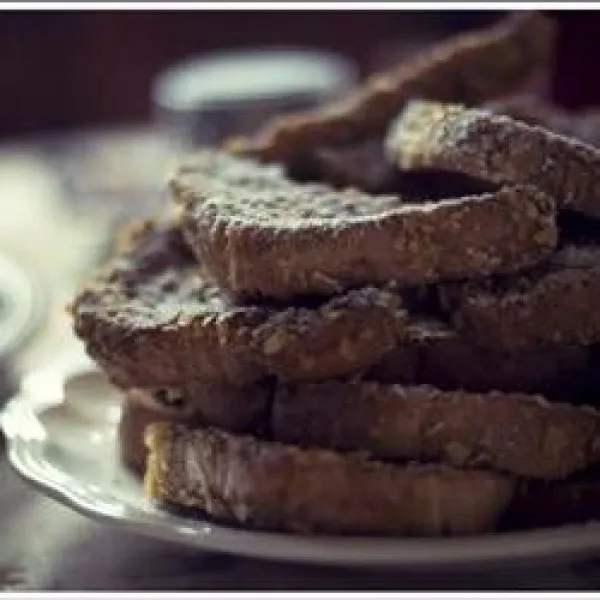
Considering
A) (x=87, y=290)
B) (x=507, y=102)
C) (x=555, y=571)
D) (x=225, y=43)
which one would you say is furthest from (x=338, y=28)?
(x=555, y=571)

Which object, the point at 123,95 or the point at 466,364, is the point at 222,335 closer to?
the point at 466,364

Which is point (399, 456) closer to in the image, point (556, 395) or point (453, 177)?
point (556, 395)

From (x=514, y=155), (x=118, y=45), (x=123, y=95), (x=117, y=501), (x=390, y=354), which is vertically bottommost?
(x=123, y=95)

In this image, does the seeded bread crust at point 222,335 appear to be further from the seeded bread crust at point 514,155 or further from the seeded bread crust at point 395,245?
the seeded bread crust at point 514,155

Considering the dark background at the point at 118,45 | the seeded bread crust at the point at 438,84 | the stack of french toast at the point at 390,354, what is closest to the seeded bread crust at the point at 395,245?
the stack of french toast at the point at 390,354

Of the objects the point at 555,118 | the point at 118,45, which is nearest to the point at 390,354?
the point at 555,118
